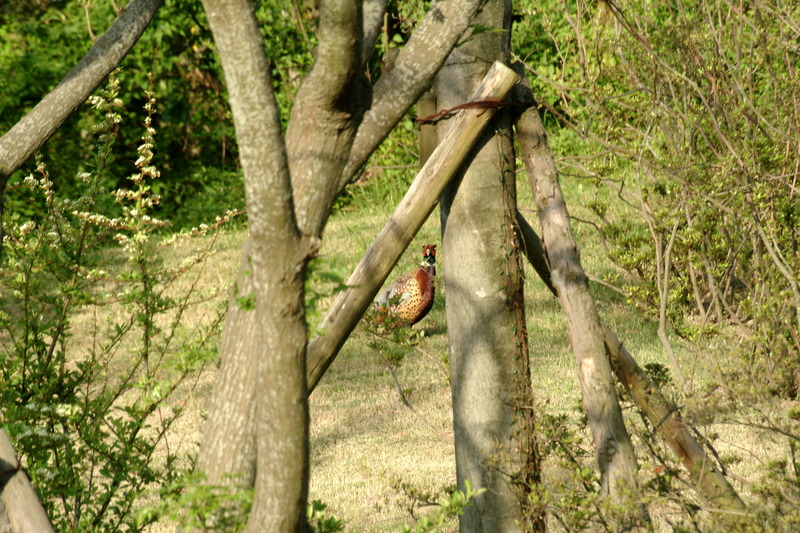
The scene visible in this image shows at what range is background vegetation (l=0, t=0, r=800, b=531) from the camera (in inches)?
115

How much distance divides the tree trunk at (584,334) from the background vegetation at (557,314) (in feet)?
0.43

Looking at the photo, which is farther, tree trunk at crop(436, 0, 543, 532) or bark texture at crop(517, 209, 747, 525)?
tree trunk at crop(436, 0, 543, 532)

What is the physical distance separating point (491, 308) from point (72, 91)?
62.3 inches

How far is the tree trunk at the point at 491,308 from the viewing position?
3068 millimetres

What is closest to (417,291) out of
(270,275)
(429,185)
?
(429,185)

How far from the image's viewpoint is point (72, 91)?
9.40ft

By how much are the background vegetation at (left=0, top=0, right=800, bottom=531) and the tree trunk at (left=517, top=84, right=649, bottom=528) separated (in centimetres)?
13

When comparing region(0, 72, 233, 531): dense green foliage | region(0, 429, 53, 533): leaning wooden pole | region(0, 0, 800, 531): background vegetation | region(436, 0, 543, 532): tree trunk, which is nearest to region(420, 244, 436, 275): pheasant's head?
region(0, 0, 800, 531): background vegetation

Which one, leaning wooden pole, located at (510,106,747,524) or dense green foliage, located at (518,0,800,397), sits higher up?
A: dense green foliage, located at (518,0,800,397)

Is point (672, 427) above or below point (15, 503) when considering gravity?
above

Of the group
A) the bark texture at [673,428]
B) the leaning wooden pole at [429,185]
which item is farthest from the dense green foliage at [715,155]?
the leaning wooden pole at [429,185]

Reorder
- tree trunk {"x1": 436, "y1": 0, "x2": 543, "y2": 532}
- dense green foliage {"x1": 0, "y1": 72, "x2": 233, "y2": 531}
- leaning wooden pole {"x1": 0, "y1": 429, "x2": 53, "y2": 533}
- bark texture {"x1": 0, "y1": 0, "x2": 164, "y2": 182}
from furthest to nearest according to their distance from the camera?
1. tree trunk {"x1": 436, "y1": 0, "x2": 543, "y2": 532}
2. dense green foliage {"x1": 0, "y1": 72, "x2": 233, "y2": 531}
3. bark texture {"x1": 0, "y1": 0, "x2": 164, "y2": 182}
4. leaning wooden pole {"x1": 0, "y1": 429, "x2": 53, "y2": 533}

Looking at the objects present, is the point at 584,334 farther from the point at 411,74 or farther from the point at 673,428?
the point at 411,74

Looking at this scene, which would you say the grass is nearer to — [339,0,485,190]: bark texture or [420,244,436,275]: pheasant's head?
[420,244,436,275]: pheasant's head
